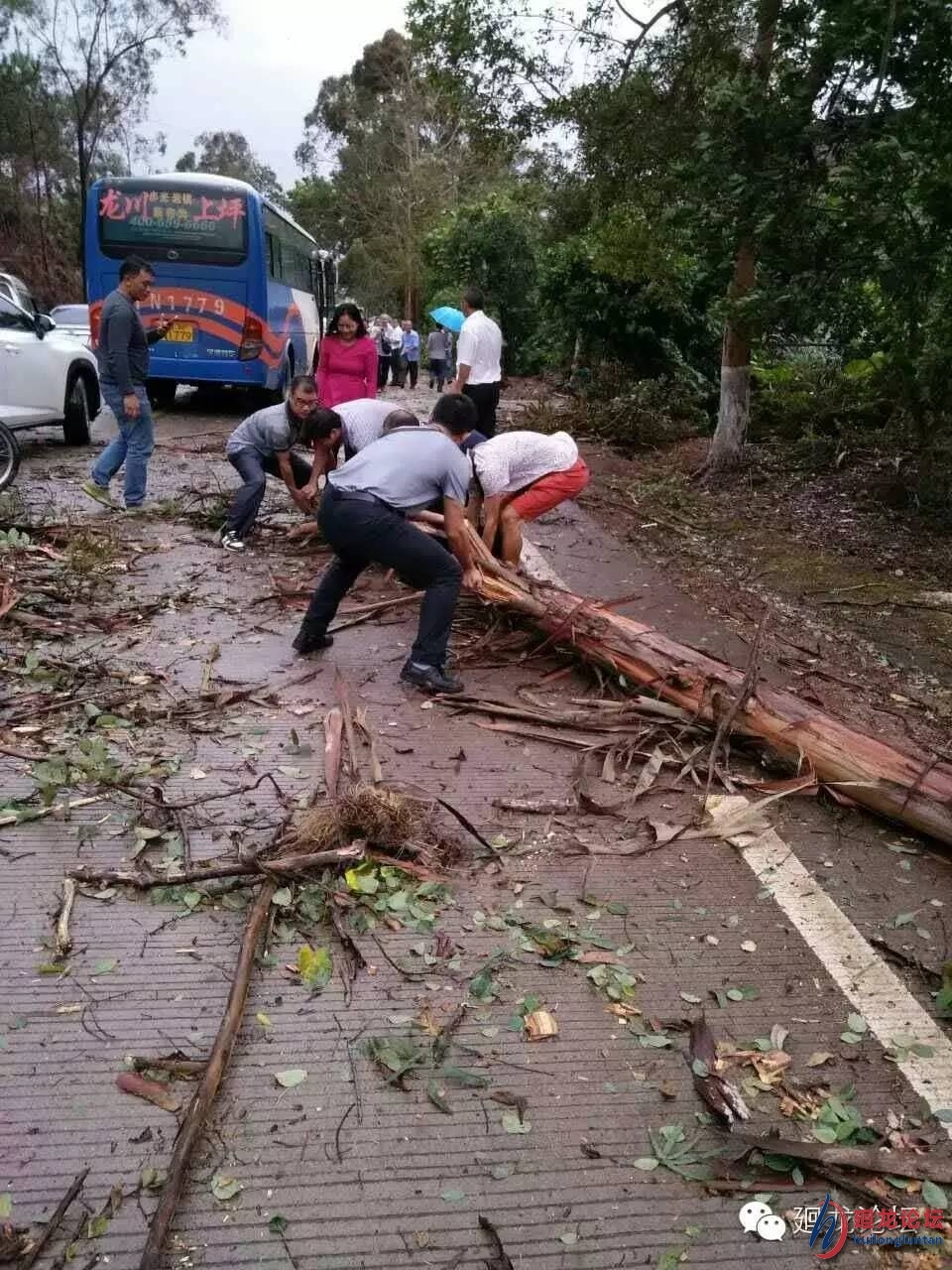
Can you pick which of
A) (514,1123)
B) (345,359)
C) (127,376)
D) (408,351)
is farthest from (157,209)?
(514,1123)

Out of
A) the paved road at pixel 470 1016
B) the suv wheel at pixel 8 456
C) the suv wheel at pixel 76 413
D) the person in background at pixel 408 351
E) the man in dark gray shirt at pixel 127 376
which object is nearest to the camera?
the paved road at pixel 470 1016

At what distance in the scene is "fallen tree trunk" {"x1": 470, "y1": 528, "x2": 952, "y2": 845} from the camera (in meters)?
3.73

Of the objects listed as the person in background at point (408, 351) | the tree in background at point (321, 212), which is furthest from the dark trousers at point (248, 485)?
the tree in background at point (321, 212)

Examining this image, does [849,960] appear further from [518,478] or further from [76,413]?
[76,413]

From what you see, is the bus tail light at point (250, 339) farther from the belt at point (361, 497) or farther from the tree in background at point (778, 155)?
the belt at point (361, 497)

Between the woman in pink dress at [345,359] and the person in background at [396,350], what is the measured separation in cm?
1366

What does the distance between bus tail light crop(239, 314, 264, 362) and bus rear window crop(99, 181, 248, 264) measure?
830mm

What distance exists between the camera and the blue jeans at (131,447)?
26.8 feet

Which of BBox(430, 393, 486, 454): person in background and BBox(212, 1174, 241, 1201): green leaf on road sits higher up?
BBox(430, 393, 486, 454): person in background

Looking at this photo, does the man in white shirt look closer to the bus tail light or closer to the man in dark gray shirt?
the man in dark gray shirt

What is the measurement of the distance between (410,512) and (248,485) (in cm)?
266

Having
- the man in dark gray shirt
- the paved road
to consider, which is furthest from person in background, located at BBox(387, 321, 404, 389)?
→ the paved road

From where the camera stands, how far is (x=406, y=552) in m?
4.96

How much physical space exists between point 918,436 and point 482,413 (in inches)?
154
